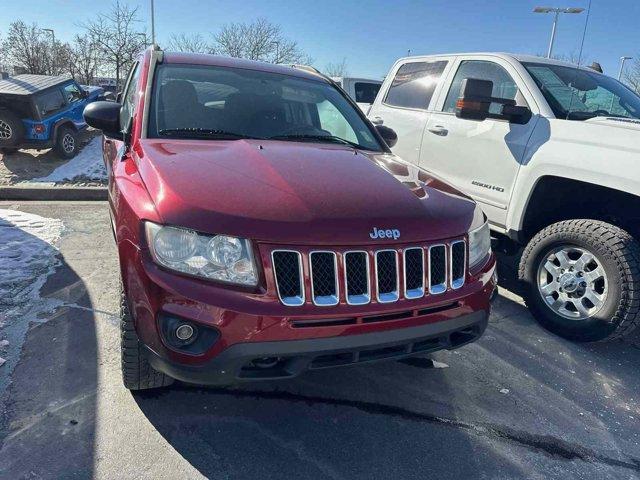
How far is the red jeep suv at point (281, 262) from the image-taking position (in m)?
1.96

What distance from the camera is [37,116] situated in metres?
9.14

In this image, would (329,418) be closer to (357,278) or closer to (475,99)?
(357,278)

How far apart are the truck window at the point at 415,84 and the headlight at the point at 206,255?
371 cm

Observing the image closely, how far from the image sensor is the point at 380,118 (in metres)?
5.71

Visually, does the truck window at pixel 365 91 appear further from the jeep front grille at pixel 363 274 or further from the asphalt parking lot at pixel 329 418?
the jeep front grille at pixel 363 274

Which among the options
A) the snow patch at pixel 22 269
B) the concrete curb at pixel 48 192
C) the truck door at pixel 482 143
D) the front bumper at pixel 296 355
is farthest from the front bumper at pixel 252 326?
the concrete curb at pixel 48 192

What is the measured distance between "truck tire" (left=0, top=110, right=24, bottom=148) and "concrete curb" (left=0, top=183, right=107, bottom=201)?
2.34 m

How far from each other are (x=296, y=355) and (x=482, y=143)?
3049 mm

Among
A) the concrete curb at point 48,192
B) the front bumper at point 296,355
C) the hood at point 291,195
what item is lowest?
the concrete curb at point 48,192

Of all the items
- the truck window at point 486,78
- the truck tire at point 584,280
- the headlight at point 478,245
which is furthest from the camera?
the truck window at point 486,78

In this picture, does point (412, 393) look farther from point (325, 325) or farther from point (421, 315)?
point (325, 325)

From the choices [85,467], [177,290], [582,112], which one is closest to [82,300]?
[85,467]

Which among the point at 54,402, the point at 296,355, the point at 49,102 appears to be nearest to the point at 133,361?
the point at 54,402

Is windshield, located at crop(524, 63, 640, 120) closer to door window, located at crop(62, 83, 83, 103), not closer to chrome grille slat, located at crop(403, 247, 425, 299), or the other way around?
chrome grille slat, located at crop(403, 247, 425, 299)
